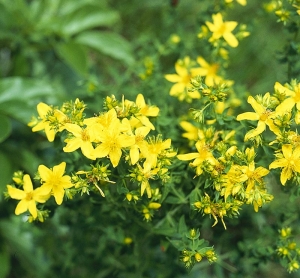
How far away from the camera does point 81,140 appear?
50.7 inches

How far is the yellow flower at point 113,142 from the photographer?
1255 mm

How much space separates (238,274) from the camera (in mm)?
1804

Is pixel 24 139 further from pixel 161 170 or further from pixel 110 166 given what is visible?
pixel 161 170

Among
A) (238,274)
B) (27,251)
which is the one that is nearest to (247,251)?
(238,274)

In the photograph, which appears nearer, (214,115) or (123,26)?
(214,115)

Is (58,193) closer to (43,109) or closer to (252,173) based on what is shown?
(43,109)

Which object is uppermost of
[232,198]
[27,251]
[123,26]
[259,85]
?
[232,198]

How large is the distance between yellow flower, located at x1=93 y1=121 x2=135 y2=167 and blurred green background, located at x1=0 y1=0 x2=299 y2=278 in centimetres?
29

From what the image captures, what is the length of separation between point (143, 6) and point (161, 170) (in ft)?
5.56

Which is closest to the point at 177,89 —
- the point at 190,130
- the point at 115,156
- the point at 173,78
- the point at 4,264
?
the point at 173,78

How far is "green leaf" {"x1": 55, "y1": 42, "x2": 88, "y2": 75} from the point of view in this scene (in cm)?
201

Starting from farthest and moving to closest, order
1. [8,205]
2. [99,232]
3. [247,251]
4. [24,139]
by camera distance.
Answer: [24,139]
[8,205]
[99,232]
[247,251]

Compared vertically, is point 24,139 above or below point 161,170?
below

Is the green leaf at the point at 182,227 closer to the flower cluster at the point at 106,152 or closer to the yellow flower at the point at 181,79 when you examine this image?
the flower cluster at the point at 106,152
